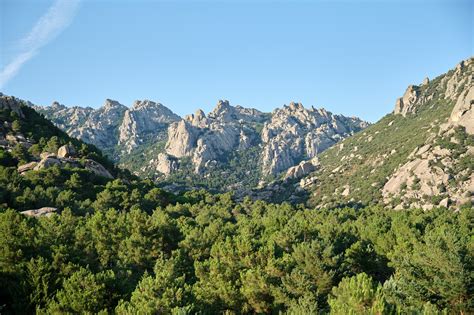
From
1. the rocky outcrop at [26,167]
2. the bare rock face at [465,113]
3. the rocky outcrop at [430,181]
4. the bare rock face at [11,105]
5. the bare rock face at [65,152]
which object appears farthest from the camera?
the bare rock face at [465,113]

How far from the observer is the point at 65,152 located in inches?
Answer: 3789

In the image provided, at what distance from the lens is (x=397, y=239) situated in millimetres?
46031

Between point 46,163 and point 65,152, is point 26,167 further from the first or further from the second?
point 65,152

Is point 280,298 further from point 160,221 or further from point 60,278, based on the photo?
point 160,221

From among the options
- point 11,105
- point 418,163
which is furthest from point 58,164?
point 418,163

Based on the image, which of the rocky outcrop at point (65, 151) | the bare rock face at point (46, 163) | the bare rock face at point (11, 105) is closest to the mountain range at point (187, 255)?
the bare rock face at point (46, 163)

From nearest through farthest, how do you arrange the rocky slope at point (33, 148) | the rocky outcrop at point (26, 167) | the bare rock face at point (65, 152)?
the rocky outcrop at point (26, 167) < the rocky slope at point (33, 148) < the bare rock face at point (65, 152)

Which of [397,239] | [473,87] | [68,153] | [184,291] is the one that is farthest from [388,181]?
[184,291]

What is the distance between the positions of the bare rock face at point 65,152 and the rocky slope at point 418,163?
9892 centimetres

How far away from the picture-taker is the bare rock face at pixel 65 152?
9600 cm

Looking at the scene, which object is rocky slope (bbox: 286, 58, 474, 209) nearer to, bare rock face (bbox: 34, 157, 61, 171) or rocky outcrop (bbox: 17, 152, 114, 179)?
rocky outcrop (bbox: 17, 152, 114, 179)

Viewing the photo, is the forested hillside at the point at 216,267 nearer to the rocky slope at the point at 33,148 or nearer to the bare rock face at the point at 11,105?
the rocky slope at the point at 33,148

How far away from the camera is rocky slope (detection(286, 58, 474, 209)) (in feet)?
397

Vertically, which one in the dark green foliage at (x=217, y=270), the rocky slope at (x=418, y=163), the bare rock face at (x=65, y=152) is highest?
the rocky slope at (x=418, y=163)
